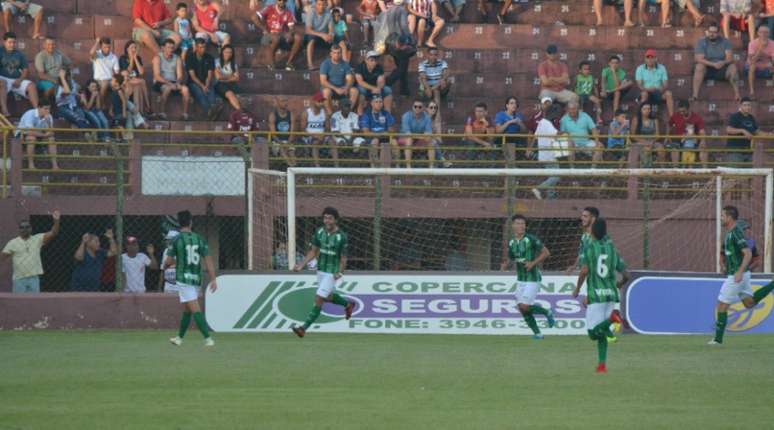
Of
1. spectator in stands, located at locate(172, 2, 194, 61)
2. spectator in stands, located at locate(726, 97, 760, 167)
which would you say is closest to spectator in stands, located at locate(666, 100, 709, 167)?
spectator in stands, located at locate(726, 97, 760, 167)

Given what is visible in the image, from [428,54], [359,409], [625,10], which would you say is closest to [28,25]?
[428,54]

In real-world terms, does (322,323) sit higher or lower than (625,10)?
lower

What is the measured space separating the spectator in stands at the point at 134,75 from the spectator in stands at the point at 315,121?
2955 mm

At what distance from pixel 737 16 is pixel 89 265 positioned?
15.3 m

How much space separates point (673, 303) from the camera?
72.8 ft

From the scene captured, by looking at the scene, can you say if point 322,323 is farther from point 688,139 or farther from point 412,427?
point 412,427

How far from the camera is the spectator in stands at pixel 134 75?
25.9 meters

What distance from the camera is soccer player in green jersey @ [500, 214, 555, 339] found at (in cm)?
2041

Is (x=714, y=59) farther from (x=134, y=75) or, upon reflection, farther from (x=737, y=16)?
(x=134, y=75)

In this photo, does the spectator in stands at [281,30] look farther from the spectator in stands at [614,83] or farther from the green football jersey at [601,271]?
the green football jersey at [601,271]

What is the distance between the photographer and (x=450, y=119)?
28094 millimetres

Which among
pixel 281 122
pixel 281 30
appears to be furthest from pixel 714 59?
pixel 281 122

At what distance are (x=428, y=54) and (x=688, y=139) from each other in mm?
5533

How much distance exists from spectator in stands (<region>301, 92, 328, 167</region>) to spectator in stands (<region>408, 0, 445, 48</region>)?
3.66 meters
